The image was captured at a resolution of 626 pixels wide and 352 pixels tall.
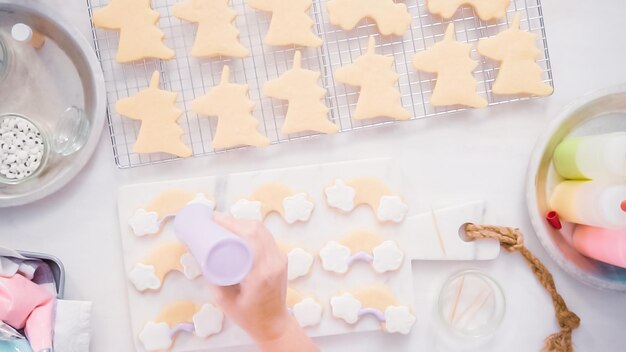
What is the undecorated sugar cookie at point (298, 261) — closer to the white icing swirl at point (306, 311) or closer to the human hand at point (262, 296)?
the white icing swirl at point (306, 311)

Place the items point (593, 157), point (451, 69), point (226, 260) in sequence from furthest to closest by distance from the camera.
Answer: point (451, 69)
point (593, 157)
point (226, 260)

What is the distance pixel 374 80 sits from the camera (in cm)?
107

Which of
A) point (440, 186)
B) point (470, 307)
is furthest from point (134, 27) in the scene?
point (470, 307)

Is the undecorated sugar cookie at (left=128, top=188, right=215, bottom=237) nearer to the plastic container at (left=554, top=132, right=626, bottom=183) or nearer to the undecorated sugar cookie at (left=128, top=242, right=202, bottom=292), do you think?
the undecorated sugar cookie at (left=128, top=242, right=202, bottom=292)

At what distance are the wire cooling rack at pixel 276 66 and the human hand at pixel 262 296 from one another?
0.81ft

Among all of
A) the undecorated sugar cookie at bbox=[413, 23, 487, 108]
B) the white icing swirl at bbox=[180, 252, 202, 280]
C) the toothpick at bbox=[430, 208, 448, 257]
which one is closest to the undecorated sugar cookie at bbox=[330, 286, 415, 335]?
the toothpick at bbox=[430, 208, 448, 257]

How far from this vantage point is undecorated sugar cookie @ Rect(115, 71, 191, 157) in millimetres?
1059

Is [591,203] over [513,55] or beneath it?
beneath

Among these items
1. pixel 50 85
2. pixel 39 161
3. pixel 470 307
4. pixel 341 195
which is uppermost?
pixel 50 85

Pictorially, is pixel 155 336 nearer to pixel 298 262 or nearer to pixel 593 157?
pixel 298 262

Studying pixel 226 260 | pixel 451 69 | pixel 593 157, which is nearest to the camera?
pixel 226 260

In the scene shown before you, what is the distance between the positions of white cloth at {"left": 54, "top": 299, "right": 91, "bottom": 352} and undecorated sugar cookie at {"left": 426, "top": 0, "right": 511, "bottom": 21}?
713 mm

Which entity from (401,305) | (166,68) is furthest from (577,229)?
(166,68)

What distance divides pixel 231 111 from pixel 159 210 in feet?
0.65
